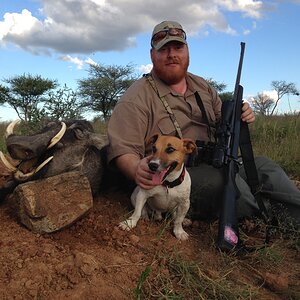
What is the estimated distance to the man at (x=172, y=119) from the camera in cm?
325

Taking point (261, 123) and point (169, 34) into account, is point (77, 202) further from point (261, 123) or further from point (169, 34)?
point (261, 123)

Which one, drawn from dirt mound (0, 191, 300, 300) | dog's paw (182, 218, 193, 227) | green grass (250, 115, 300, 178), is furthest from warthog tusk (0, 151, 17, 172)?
green grass (250, 115, 300, 178)

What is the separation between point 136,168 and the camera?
118 inches

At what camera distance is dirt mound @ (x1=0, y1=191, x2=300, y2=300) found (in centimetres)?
213

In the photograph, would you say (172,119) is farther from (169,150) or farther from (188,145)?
(169,150)

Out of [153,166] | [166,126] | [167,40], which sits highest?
[167,40]

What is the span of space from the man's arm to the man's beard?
0.81 metres

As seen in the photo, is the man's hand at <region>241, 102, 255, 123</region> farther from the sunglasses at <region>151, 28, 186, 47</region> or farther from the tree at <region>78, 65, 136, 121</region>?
the tree at <region>78, 65, 136, 121</region>

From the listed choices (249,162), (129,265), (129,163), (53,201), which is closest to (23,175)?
(53,201)

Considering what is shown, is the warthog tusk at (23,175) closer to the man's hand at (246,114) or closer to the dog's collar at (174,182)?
the dog's collar at (174,182)

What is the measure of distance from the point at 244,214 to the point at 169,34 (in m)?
1.60

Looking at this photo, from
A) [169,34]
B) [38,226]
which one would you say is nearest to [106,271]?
[38,226]

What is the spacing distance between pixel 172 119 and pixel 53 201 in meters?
1.23

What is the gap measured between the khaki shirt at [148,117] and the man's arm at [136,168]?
2.2 inches
